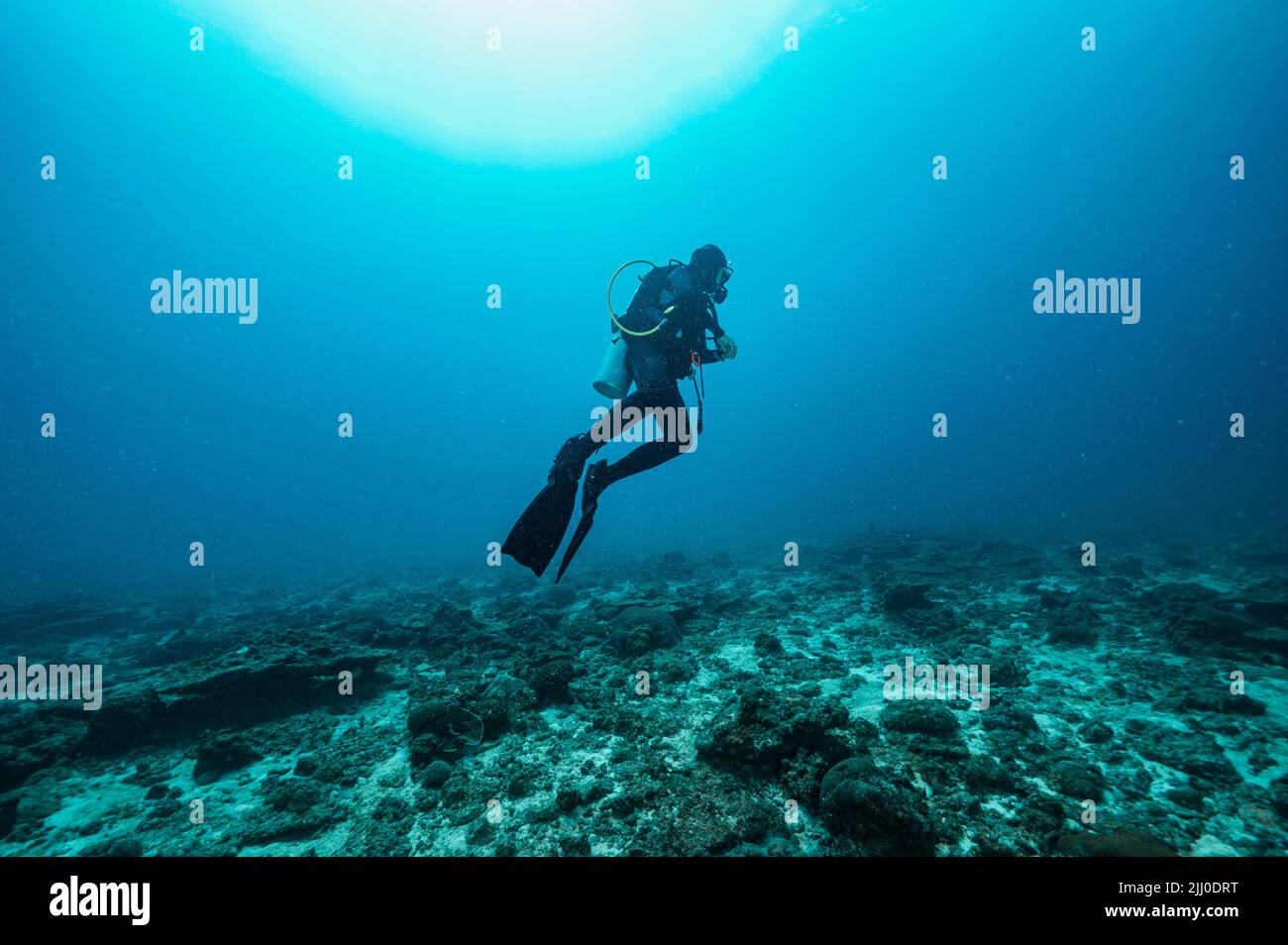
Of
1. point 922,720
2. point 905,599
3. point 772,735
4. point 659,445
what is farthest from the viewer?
point 905,599

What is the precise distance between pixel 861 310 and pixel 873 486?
49927mm

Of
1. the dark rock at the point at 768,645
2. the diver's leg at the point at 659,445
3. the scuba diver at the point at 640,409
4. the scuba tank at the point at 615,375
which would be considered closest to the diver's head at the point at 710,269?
the scuba diver at the point at 640,409

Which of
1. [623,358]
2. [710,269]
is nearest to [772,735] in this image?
[623,358]

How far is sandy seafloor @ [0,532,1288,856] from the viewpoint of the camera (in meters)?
3.58

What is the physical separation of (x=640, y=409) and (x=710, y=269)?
2.37 meters

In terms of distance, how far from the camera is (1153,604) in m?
9.05

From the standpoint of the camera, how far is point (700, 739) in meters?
4.95

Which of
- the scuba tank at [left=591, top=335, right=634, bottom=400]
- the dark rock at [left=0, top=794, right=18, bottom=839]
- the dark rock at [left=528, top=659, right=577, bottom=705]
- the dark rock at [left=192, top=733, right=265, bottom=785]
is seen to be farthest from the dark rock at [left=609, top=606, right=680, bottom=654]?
the dark rock at [left=0, top=794, right=18, bottom=839]

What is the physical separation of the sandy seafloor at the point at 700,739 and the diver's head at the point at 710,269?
544cm

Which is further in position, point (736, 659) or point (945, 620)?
point (945, 620)

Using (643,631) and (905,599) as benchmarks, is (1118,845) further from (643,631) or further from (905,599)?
(905,599)

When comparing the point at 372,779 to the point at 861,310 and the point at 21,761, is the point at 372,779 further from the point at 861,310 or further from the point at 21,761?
the point at 861,310

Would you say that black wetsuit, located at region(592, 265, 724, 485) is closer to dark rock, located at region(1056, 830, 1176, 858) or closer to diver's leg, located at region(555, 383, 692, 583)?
diver's leg, located at region(555, 383, 692, 583)
